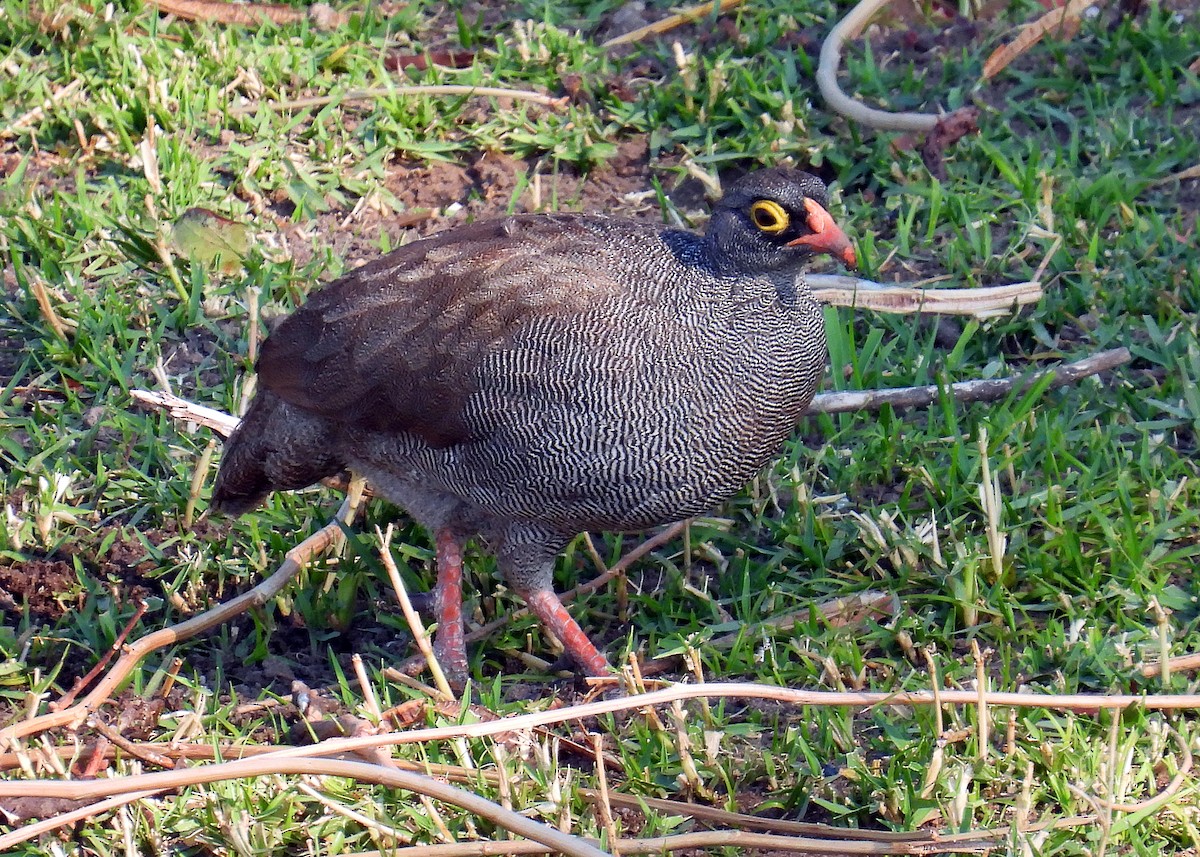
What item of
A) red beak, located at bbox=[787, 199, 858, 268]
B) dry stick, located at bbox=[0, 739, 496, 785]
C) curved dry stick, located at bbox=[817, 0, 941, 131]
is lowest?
dry stick, located at bbox=[0, 739, 496, 785]

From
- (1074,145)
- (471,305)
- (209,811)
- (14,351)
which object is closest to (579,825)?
(209,811)

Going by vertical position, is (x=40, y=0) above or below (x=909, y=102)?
above

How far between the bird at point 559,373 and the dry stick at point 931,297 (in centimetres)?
107

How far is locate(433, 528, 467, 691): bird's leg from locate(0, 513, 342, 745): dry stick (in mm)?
415

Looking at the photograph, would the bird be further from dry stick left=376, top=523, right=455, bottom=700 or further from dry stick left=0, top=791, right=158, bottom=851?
dry stick left=0, top=791, right=158, bottom=851

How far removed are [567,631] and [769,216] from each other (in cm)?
131

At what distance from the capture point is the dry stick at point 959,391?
4.94 m

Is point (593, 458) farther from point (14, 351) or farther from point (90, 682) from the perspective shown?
point (14, 351)

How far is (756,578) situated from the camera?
4.54 m

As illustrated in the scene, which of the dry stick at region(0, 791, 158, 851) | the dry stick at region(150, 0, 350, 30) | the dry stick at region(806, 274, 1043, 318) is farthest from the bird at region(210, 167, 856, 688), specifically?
the dry stick at region(150, 0, 350, 30)

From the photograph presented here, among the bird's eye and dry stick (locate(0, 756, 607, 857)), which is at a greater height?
the bird's eye

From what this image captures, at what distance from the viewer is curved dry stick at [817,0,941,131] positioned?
6148 mm

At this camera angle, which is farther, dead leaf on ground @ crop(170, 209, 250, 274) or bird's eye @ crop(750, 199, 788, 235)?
dead leaf on ground @ crop(170, 209, 250, 274)

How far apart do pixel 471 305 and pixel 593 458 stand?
57 cm
